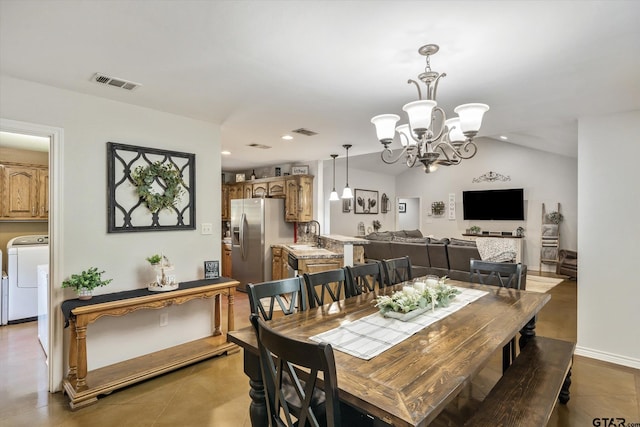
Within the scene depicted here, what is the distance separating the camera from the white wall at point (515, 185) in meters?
7.67

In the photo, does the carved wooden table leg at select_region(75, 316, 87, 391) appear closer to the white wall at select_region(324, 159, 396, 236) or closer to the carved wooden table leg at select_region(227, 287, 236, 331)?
the carved wooden table leg at select_region(227, 287, 236, 331)

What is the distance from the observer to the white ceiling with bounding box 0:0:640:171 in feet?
5.22

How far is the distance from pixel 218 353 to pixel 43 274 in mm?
2156

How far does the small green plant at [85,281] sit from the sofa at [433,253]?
476 centimetres

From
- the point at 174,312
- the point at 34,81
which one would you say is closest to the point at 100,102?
the point at 34,81

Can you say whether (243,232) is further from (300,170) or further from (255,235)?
(300,170)

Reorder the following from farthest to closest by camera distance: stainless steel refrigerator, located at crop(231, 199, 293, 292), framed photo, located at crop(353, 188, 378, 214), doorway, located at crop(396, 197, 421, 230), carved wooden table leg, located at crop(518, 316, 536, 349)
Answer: doorway, located at crop(396, 197, 421, 230)
framed photo, located at crop(353, 188, 378, 214)
stainless steel refrigerator, located at crop(231, 199, 293, 292)
carved wooden table leg, located at crop(518, 316, 536, 349)

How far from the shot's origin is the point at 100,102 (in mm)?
2826

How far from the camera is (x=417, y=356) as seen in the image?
146cm

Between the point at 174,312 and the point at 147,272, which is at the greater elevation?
the point at 147,272

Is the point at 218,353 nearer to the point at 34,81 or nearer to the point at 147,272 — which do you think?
the point at 147,272

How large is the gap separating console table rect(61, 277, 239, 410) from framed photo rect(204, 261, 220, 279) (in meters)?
0.08

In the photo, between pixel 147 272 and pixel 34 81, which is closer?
pixel 34 81

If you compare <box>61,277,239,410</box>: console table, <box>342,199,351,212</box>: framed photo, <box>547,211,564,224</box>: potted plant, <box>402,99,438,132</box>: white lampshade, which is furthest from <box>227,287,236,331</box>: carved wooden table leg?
<box>547,211,564,224</box>: potted plant
